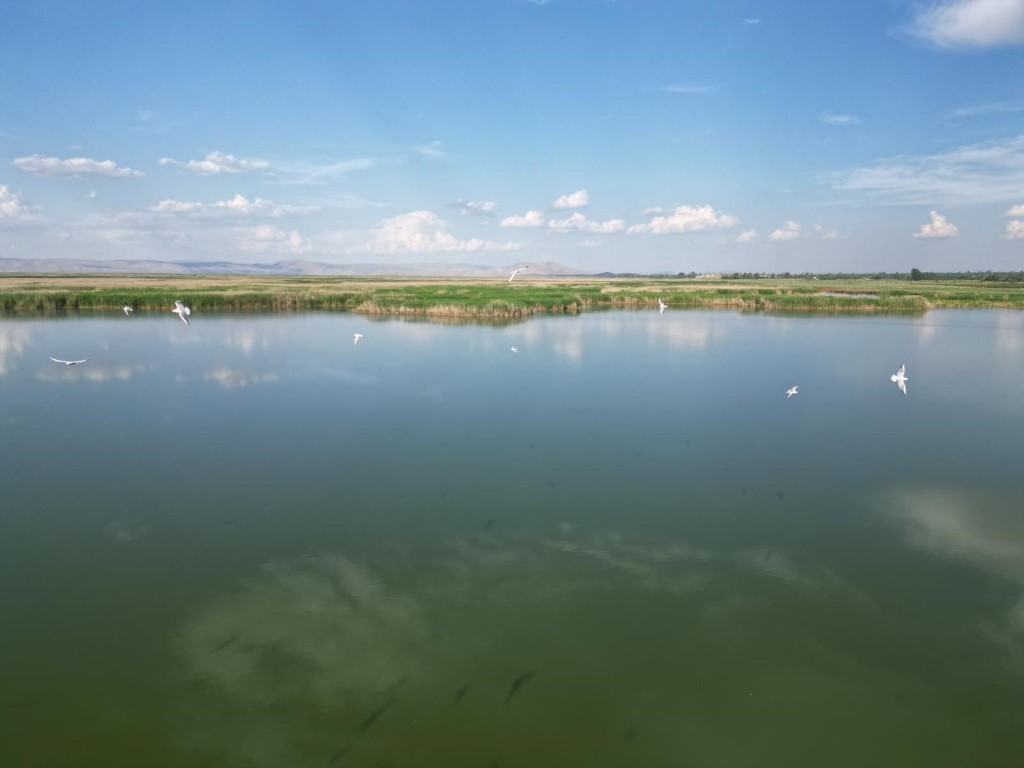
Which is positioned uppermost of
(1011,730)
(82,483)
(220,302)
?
(220,302)

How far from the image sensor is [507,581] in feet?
26.2

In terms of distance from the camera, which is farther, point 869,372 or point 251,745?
point 869,372

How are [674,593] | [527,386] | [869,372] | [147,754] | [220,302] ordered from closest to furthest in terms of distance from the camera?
[147,754] → [674,593] → [527,386] → [869,372] → [220,302]

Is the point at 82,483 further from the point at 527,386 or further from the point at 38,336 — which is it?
the point at 38,336

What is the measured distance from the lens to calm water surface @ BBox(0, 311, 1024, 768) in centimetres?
562

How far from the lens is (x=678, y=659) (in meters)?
6.58

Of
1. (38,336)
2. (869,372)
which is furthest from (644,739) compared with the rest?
(38,336)

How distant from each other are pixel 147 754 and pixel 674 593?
229 inches

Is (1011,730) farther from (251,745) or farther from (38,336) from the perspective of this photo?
(38,336)

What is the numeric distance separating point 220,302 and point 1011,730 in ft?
167

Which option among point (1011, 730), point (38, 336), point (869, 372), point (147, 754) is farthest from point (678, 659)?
point (38, 336)

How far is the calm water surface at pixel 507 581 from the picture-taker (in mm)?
5621

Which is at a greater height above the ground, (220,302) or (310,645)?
(220,302)

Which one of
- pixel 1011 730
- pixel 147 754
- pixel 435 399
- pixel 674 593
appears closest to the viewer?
pixel 147 754
